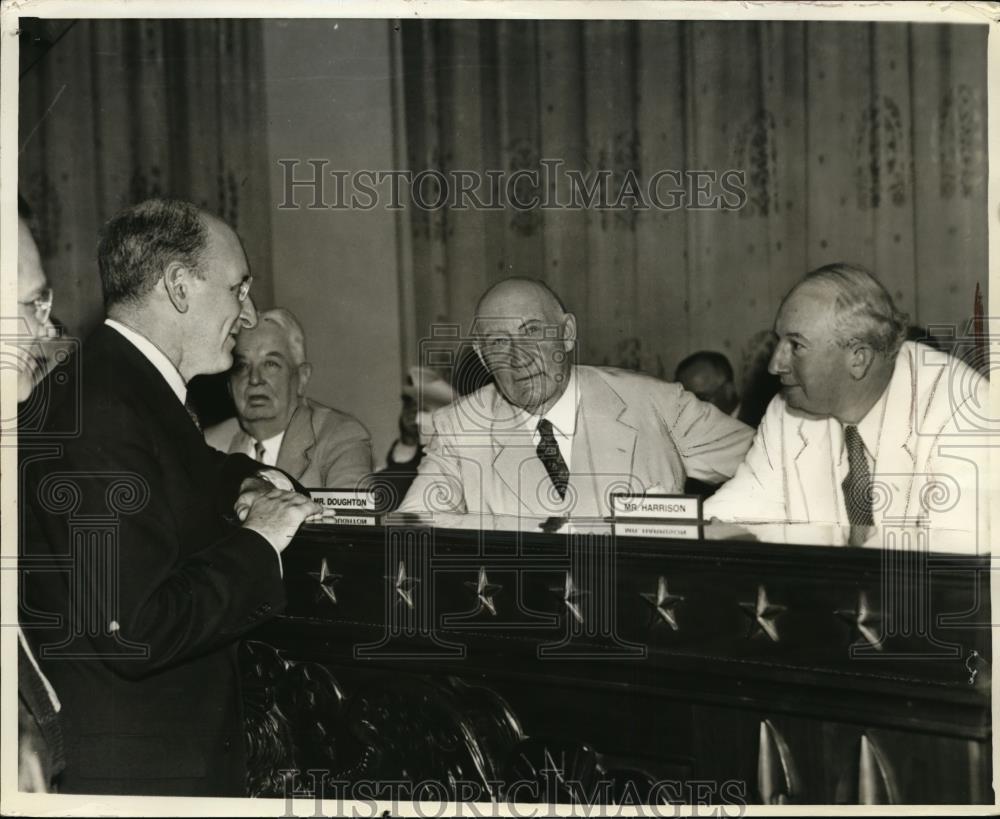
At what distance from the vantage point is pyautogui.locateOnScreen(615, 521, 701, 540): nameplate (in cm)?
272

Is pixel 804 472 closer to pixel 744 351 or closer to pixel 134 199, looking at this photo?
pixel 744 351

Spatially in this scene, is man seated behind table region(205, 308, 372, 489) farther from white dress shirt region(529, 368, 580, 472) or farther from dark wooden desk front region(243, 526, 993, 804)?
white dress shirt region(529, 368, 580, 472)

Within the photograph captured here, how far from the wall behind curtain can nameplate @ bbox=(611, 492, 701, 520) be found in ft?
1.40

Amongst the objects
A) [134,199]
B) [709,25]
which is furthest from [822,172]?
[134,199]

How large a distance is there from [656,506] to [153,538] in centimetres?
134

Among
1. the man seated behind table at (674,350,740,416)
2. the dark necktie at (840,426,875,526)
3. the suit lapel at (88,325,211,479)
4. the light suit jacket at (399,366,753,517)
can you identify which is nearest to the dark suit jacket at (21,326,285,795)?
the suit lapel at (88,325,211,479)

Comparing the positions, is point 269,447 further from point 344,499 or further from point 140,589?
point 140,589

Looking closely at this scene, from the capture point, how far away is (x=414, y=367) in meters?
3.15

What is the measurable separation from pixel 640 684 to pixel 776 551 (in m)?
0.52

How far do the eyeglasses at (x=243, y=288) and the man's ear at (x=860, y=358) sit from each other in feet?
5.64

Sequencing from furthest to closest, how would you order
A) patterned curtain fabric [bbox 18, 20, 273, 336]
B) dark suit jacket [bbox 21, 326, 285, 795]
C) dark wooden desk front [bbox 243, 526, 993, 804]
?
patterned curtain fabric [bbox 18, 20, 273, 336] < dark suit jacket [bbox 21, 326, 285, 795] < dark wooden desk front [bbox 243, 526, 993, 804]

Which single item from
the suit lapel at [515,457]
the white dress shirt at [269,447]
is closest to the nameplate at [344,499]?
the white dress shirt at [269,447]

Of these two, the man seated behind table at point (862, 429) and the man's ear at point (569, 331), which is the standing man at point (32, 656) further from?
the man seated behind table at point (862, 429)

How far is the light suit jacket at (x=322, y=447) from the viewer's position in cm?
314
